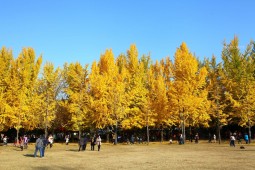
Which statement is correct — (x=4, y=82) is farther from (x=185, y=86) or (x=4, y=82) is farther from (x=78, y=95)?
(x=185, y=86)

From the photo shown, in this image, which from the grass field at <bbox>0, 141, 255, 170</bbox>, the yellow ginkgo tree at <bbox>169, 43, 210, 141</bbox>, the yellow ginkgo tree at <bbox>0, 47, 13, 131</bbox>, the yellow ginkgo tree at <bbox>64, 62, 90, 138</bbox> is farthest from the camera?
the yellow ginkgo tree at <bbox>64, 62, 90, 138</bbox>

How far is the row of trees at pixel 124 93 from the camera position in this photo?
103 ft

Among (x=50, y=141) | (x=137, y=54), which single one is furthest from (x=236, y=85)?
(x=50, y=141)

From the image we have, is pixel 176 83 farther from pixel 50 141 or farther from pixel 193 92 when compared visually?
pixel 50 141

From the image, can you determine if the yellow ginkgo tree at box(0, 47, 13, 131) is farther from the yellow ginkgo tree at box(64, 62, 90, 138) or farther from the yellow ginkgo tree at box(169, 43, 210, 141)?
the yellow ginkgo tree at box(169, 43, 210, 141)

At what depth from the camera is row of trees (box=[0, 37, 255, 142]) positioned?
31.3m

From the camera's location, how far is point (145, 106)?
3300 centimetres

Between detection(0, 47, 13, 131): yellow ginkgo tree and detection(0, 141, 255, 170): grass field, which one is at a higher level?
detection(0, 47, 13, 131): yellow ginkgo tree

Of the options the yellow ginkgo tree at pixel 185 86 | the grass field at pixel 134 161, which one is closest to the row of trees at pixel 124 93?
the yellow ginkgo tree at pixel 185 86

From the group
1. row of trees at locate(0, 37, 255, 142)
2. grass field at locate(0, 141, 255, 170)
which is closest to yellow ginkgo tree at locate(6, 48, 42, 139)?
row of trees at locate(0, 37, 255, 142)

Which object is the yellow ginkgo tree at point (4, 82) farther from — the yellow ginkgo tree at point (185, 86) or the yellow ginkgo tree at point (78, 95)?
the yellow ginkgo tree at point (185, 86)

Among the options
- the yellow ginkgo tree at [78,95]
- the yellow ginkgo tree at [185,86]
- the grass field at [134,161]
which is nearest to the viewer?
the grass field at [134,161]

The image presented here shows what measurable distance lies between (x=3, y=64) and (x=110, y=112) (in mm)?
13140

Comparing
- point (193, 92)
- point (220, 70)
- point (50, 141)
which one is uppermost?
point (220, 70)
